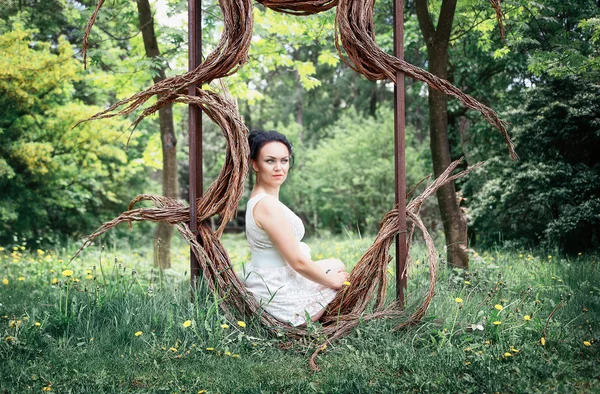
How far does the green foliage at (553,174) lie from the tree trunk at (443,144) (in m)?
1.85

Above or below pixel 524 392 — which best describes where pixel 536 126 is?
above

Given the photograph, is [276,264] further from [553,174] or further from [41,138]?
[41,138]

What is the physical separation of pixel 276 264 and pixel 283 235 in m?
0.31

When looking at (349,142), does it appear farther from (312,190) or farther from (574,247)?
(574,247)

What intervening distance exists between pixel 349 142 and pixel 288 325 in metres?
11.4

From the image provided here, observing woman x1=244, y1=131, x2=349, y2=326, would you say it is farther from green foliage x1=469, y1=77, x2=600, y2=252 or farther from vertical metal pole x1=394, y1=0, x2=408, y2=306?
green foliage x1=469, y1=77, x2=600, y2=252

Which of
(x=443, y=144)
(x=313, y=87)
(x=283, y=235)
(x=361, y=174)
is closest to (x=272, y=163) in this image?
(x=283, y=235)

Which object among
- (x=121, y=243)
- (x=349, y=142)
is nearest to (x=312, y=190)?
(x=349, y=142)

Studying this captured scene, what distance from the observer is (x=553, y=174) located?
771 cm

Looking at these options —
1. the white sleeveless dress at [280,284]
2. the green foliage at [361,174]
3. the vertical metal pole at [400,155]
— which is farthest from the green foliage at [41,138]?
the vertical metal pole at [400,155]

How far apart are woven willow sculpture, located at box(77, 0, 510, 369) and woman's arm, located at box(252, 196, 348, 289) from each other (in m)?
0.20

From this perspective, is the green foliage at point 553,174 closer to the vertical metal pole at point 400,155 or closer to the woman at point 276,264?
the vertical metal pole at point 400,155

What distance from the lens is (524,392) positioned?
9.30 ft

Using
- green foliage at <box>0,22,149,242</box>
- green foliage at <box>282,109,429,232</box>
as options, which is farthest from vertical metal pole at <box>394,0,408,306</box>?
Result: green foliage at <box>282,109,429,232</box>
